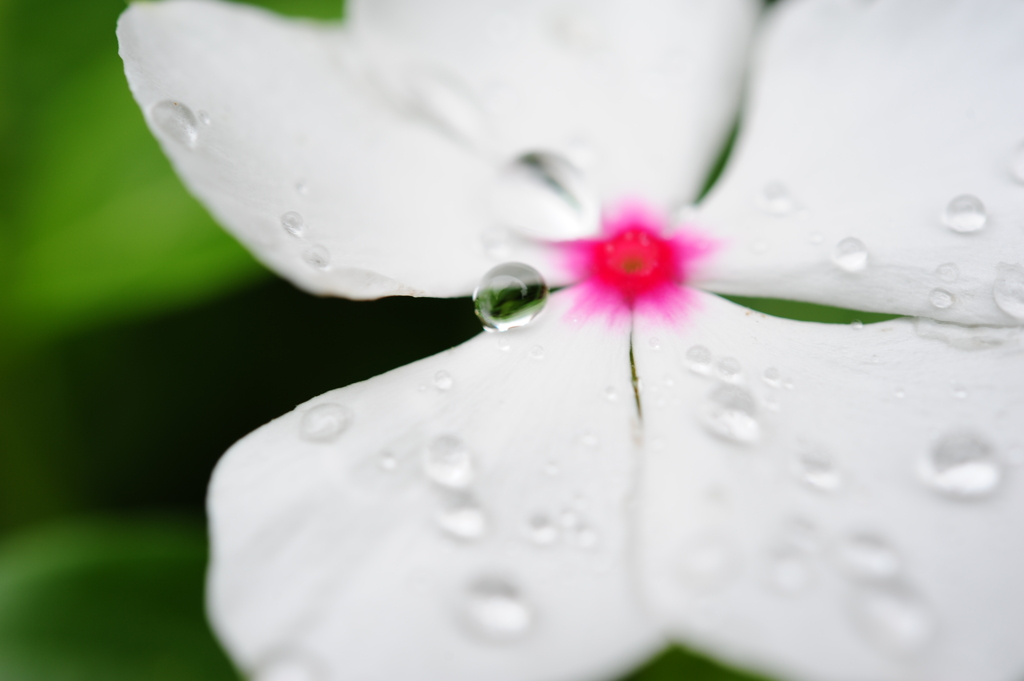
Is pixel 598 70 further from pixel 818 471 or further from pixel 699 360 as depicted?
pixel 818 471

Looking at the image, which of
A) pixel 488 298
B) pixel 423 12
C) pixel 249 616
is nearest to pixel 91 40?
pixel 423 12

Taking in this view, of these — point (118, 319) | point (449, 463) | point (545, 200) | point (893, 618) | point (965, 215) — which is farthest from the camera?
point (118, 319)

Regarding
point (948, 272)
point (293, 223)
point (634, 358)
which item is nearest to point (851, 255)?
point (948, 272)

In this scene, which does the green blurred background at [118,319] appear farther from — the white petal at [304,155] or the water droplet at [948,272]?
the water droplet at [948,272]

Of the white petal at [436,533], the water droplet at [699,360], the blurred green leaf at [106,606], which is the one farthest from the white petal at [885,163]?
the blurred green leaf at [106,606]

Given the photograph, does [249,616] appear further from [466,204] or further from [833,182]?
[833,182]

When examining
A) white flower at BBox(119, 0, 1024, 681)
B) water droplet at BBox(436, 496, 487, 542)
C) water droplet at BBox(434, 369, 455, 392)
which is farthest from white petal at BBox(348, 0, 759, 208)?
water droplet at BBox(436, 496, 487, 542)
